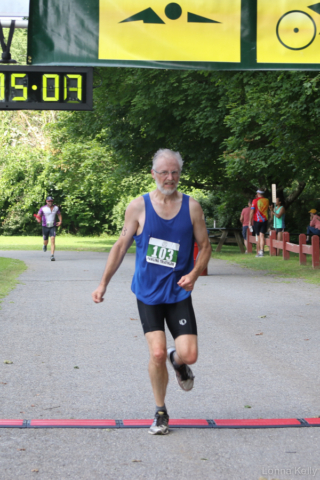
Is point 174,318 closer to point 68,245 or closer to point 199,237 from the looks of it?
point 199,237

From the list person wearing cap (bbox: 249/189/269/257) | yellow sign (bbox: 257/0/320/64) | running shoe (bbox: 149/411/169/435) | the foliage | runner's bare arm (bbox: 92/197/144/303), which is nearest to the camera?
running shoe (bbox: 149/411/169/435)

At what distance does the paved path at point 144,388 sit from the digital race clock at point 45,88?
2804 millimetres

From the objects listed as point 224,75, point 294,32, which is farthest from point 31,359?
point 224,75

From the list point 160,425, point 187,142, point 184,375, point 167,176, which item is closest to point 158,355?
point 184,375

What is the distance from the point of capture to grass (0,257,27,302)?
13.5m

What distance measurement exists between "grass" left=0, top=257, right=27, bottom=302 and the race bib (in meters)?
7.68

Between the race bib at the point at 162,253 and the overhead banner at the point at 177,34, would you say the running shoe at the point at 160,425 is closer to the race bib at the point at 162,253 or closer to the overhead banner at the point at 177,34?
the race bib at the point at 162,253

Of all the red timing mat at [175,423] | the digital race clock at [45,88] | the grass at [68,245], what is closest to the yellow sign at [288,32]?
the digital race clock at [45,88]

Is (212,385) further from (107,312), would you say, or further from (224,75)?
(224,75)

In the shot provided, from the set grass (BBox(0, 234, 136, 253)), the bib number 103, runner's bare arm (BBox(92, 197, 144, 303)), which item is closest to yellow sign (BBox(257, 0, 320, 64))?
the bib number 103

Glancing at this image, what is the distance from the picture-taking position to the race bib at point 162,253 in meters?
4.88

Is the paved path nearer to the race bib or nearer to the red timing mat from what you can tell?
the red timing mat

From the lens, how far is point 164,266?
4.90 meters

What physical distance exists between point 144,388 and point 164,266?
1.55m
